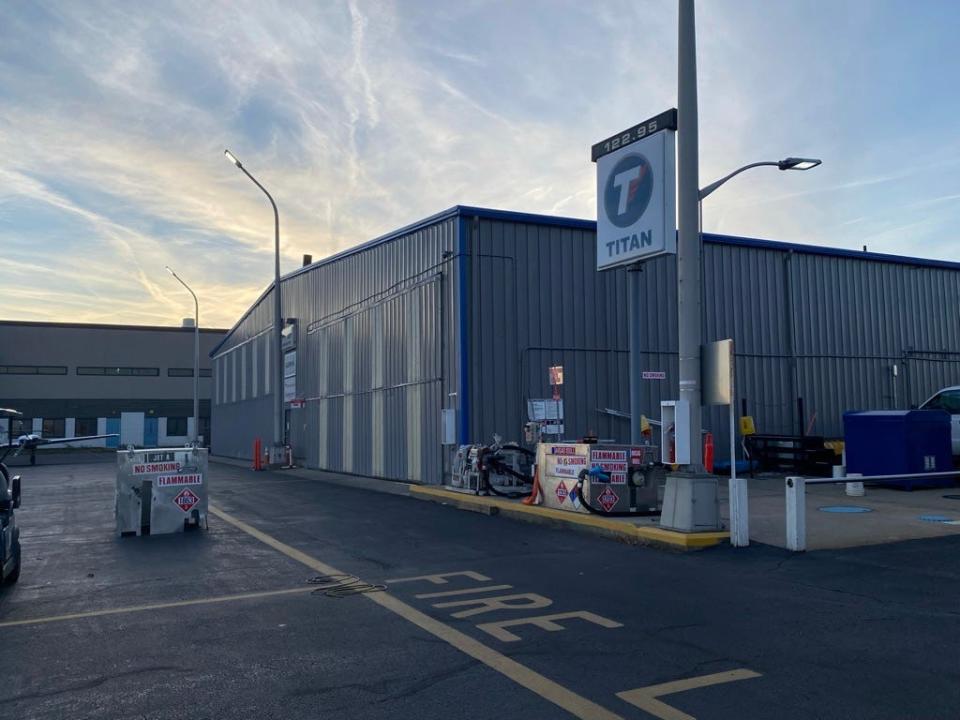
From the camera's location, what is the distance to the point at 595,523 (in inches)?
490

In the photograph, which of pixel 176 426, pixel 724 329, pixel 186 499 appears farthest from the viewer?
pixel 176 426

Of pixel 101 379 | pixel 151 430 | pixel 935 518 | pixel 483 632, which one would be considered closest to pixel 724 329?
pixel 935 518

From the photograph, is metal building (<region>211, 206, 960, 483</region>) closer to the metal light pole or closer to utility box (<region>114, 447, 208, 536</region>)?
the metal light pole

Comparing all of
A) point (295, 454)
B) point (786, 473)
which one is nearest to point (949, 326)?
point (786, 473)

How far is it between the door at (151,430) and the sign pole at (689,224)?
6259 cm

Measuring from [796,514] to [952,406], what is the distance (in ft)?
42.0

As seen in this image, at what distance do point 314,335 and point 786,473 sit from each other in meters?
18.5

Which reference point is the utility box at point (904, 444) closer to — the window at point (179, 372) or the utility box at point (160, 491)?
the utility box at point (160, 491)

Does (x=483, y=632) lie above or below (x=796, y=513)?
below

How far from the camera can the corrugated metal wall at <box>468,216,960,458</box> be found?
2134 cm

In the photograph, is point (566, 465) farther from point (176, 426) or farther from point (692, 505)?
point (176, 426)

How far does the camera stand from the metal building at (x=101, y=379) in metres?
63.9

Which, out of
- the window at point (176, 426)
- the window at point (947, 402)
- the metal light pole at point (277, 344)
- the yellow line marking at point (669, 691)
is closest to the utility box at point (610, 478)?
the yellow line marking at point (669, 691)

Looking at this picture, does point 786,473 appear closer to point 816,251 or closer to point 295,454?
point 816,251
